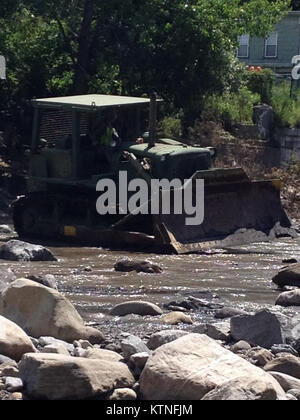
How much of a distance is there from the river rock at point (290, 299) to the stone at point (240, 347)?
2623 mm

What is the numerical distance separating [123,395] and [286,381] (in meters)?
1.21

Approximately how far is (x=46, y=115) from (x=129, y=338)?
30.3 feet

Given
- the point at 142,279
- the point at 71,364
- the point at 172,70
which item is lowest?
the point at 142,279

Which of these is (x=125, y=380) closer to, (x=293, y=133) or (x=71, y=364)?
(x=71, y=364)

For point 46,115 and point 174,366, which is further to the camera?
point 46,115

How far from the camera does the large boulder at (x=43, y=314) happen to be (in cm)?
916

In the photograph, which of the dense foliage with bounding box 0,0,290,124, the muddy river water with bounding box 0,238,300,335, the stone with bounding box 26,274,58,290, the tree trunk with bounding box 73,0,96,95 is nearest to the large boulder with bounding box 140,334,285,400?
the muddy river water with bounding box 0,238,300,335

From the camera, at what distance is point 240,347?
9078 millimetres

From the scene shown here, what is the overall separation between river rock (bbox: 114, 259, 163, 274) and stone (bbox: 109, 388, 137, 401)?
6.62 m

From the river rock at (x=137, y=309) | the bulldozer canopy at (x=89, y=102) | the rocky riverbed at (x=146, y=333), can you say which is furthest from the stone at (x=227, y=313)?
the bulldozer canopy at (x=89, y=102)

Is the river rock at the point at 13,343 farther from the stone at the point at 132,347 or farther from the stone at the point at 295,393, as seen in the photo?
the stone at the point at 295,393

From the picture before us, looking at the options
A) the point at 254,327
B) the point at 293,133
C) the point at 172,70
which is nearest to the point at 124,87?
the point at 172,70

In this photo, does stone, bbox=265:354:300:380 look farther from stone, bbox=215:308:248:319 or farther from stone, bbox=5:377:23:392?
stone, bbox=215:308:248:319
